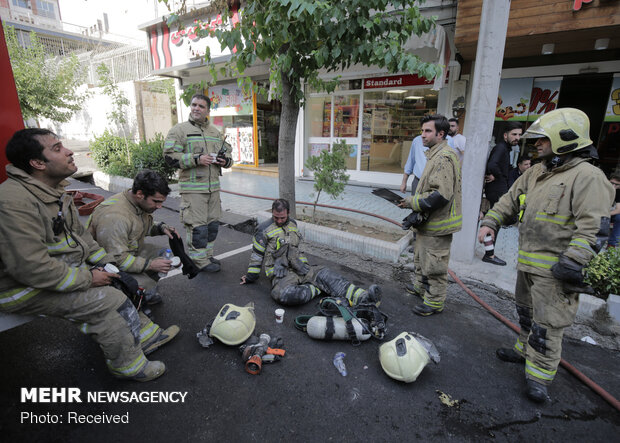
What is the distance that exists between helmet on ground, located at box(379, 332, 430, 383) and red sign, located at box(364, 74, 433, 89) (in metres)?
7.72

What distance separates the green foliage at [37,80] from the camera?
42.1 ft

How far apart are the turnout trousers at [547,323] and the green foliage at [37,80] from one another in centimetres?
1767

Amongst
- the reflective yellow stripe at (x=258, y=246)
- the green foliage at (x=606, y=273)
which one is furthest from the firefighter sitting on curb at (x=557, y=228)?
the reflective yellow stripe at (x=258, y=246)

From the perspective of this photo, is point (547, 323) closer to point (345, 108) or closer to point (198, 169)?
point (198, 169)

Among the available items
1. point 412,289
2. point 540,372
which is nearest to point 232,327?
point 412,289

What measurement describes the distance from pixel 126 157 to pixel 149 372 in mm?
9204

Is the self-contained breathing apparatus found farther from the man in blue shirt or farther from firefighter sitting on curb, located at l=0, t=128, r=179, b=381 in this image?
the man in blue shirt

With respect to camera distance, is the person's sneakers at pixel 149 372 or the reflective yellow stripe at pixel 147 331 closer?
the person's sneakers at pixel 149 372

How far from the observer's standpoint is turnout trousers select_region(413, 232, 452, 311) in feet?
10.4

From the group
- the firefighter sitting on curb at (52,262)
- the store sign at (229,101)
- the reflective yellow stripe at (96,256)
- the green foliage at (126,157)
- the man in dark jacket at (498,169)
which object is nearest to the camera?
the firefighter sitting on curb at (52,262)

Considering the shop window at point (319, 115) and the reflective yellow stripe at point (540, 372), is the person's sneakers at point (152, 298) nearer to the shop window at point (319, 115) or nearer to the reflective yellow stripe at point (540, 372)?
the reflective yellow stripe at point (540, 372)

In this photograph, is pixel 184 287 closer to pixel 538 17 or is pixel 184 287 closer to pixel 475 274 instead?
pixel 475 274

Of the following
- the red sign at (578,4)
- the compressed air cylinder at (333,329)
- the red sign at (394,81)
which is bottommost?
the compressed air cylinder at (333,329)

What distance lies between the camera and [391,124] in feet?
30.2
